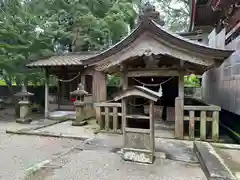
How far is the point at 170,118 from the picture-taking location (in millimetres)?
8031

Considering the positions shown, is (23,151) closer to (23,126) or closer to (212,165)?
(23,126)

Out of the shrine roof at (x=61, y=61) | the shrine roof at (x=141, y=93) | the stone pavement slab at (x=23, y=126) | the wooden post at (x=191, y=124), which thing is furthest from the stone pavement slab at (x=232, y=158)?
the shrine roof at (x=61, y=61)

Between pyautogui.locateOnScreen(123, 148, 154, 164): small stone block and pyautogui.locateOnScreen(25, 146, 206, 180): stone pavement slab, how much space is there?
0.40 ft

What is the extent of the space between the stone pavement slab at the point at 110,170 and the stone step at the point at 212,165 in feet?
0.58

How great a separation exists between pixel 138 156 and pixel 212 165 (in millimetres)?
1425

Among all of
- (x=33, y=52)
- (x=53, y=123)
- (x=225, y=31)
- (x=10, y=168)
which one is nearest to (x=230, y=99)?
(x=225, y=31)

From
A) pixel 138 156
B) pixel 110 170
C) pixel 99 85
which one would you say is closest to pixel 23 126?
pixel 99 85

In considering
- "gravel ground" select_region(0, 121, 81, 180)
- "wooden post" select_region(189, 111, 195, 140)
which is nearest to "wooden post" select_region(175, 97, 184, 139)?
"wooden post" select_region(189, 111, 195, 140)

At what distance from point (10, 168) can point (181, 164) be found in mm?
3506

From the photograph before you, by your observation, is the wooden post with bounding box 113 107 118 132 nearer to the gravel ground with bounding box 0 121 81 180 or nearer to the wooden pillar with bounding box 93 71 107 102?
the gravel ground with bounding box 0 121 81 180

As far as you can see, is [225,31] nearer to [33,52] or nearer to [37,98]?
[33,52]

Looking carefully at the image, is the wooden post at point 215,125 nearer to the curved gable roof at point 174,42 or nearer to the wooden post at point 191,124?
the wooden post at point 191,124

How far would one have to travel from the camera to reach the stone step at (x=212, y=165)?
3057mm

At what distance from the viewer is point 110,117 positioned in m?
6.74
